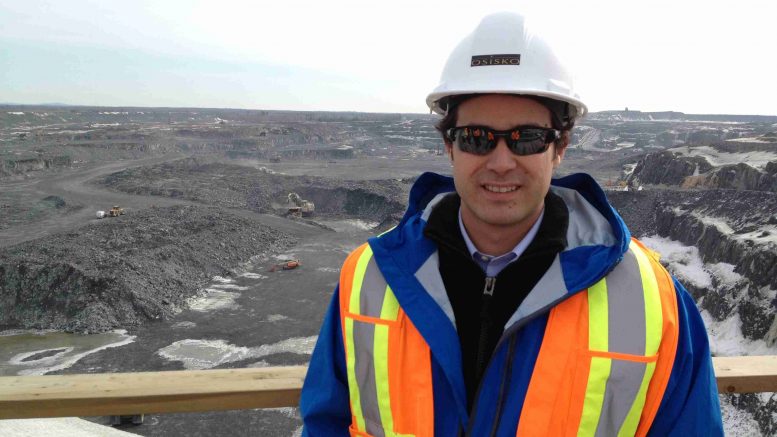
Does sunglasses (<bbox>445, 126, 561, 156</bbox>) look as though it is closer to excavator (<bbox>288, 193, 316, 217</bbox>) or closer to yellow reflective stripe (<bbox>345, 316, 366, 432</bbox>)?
yellow reflective stripe (<bbox>345, 316, 366, 432</bbox>)

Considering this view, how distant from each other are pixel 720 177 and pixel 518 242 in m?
35.6

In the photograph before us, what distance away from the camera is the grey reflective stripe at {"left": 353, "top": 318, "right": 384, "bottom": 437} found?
182cm

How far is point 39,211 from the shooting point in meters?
33.5

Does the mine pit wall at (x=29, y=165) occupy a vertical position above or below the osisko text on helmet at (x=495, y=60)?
below

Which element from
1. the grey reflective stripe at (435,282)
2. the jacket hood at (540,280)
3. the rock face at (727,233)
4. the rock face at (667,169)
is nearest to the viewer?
the jacket hood at (540,280)

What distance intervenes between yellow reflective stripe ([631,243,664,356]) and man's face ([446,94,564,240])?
1.40 feet

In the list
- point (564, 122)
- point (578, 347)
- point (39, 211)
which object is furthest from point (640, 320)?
point (39, 211)

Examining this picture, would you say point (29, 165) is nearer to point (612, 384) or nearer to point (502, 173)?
point (502, 173)

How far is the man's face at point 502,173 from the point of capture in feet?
6.28

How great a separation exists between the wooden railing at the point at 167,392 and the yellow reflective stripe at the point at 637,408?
2.74 feet

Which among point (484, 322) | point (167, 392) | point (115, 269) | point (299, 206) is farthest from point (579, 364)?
point (299, 206)

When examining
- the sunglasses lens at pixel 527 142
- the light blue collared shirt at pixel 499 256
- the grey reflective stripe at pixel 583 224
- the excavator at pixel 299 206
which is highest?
the sunglasses lens at pixel 527 142

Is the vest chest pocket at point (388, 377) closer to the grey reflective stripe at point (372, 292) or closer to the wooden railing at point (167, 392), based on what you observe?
the grey reflective stripe at point (372, 292)

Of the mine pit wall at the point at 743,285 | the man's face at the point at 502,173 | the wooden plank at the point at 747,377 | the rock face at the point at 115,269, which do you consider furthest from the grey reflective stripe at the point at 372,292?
the rock face at the point at 115,269
